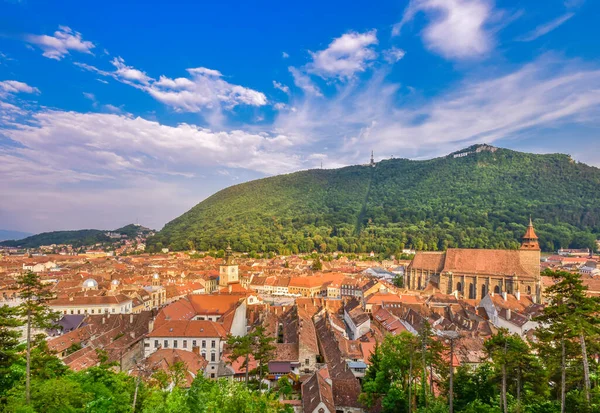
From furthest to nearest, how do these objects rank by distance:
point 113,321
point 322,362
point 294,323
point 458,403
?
point 113,321 → point 294,323 → point 322,362 → point 458,403

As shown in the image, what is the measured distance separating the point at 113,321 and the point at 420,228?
160761 mm

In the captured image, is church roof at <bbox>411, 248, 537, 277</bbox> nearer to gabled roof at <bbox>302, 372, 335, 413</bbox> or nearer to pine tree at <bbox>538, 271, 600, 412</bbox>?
gabled roof at <bbox>302, 372, 335, 413</bbox>

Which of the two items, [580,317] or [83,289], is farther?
[83,289]

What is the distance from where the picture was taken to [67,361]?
32.5 metres

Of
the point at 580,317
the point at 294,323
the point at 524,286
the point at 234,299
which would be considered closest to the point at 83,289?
the point at 234,299

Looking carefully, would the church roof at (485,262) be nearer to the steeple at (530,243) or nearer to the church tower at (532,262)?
the church tower at (532,262)

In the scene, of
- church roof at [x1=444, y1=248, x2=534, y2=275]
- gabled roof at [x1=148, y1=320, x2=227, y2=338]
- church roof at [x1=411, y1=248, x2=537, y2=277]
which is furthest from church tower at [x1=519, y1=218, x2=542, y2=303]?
gabled roof at [x1=148, y1=320, x2=227, y2=338]

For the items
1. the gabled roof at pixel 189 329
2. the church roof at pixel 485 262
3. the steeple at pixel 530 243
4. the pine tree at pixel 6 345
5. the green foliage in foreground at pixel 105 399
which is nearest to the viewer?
the green foliage in foreground at pixel 105 399

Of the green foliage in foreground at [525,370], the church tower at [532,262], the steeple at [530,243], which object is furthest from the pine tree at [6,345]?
the steeple at [530,243]

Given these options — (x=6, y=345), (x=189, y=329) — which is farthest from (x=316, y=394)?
(x=189, y=329)

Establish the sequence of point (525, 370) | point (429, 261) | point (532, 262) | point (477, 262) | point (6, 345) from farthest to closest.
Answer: point (429, 261) → point (477, 262) → point (532, 262) → point (525, 370) → point (6, 345)

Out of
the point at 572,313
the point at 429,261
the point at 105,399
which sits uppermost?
the point at 572,313

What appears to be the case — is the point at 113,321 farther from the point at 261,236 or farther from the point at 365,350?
the point at 261,236

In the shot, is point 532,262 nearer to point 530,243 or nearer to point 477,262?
point 530,243
